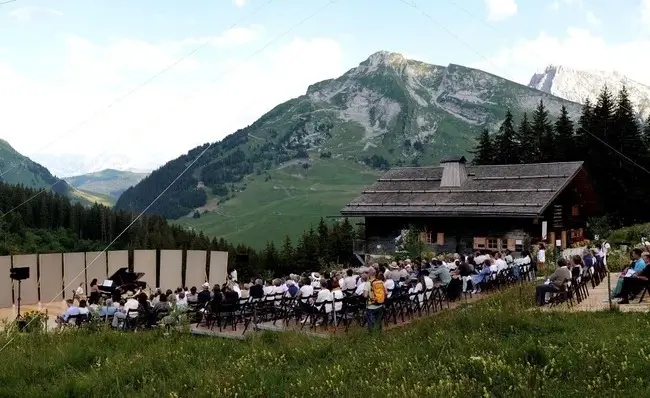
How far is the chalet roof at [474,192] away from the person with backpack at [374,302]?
21710 mm

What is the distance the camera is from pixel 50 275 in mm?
31109

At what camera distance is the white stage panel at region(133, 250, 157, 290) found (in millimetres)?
34188

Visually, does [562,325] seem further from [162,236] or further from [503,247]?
[162,236]

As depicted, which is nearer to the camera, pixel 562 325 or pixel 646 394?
pixel 646 394

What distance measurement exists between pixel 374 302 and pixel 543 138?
146 feet

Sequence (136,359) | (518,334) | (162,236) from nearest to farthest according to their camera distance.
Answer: (518,334), (136,359), (162,236)

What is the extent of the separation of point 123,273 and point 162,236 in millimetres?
40333

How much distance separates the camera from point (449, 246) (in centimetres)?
3591

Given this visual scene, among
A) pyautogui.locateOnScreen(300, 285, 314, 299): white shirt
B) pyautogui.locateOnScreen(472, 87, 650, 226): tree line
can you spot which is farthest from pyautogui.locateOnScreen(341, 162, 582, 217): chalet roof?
pyautogui.locateOnScreen(300, 285, 314, 299): white shirt

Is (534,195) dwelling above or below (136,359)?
above

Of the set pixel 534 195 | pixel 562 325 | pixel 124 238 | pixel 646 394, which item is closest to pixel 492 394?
pixel 646 394

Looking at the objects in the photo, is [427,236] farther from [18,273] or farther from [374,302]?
[374,302]

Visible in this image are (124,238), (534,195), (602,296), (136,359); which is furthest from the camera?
(124,238)

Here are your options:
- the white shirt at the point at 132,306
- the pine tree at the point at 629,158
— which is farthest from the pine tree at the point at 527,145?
the white shirt at the point at 132,306
